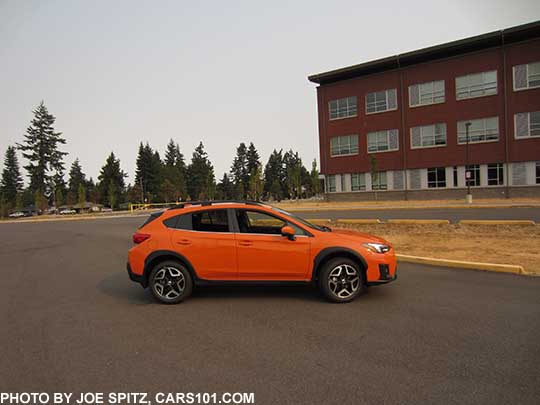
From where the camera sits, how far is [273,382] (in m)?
3.16

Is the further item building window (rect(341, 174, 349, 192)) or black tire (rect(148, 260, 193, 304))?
building window (rect(341, 174, 349, 192))

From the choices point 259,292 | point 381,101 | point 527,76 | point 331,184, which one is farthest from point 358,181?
point 259,292

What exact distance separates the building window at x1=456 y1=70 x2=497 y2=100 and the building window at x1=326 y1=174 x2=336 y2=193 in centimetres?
1455

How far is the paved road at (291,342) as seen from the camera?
309 centimetres

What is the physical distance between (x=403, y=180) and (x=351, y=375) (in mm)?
34773

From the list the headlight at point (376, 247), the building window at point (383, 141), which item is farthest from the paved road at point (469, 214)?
the building window at point (383, 141)

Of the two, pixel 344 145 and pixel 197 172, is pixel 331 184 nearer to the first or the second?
pixel 344 145

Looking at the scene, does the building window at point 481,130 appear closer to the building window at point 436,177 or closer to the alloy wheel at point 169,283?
the building window at point 436,177

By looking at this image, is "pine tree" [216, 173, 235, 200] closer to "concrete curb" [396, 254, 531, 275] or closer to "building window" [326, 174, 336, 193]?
"building window" [326, 174, 336, 193]

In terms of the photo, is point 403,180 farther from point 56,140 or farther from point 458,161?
point 56,140

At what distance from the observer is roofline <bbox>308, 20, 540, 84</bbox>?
29422 millimetres

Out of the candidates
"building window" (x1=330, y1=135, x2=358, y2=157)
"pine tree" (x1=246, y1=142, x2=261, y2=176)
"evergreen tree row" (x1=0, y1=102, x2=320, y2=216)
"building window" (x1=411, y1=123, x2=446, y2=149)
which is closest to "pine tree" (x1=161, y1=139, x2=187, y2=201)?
"evergreen tree row" (x1=0, y1=102, x2=320, y2=216)

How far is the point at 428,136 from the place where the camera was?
3412 centimetres

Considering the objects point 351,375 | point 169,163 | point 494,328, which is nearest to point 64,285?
point 351,375
